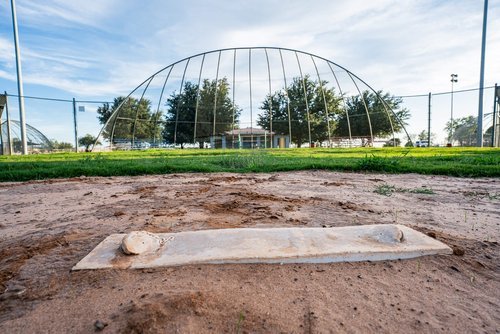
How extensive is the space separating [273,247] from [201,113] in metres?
30.4

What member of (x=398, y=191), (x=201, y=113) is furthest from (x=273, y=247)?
(x=201, y=113)

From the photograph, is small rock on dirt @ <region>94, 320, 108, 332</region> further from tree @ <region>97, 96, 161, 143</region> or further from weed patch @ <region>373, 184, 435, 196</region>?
tree @ <region>97, 96, 161, 143</region>

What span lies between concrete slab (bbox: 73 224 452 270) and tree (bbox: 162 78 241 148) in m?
28.7

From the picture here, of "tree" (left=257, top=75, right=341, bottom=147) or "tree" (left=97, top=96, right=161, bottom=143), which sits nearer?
"tree" (left=97, top=96, right=161, bottom=143)

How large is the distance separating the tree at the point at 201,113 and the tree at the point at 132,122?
2.38 meters

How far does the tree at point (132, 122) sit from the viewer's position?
2289cm

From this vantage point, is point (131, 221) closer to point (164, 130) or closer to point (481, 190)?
point (481, 190)

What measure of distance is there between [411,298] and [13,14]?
67.1ft

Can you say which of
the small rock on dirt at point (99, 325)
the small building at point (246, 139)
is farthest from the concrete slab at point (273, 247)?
the small building at point (246, 139)

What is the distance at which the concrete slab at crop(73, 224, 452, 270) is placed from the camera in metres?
1.38

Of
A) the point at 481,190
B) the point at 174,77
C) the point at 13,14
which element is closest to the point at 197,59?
the point at 174,77

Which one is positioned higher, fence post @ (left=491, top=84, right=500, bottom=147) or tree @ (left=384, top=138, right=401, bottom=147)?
fence post @ (left=491, top=84, right=500, bottom=147)

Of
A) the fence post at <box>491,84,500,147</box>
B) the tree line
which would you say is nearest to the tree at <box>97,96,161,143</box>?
the tree line

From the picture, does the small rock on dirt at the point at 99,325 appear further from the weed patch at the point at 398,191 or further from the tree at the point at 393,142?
the tree at the point at 393,142
